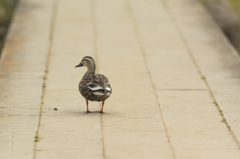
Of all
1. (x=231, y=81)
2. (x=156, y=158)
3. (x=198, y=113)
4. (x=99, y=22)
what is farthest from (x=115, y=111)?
(x=99, y=22)

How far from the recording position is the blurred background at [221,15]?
45.5ft

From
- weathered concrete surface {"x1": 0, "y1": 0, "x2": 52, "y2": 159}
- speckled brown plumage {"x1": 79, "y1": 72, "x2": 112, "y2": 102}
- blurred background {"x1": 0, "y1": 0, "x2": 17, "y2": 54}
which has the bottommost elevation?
blurred background {"x1": 0, "y1": 0, "x2": 17, "y2": 54}

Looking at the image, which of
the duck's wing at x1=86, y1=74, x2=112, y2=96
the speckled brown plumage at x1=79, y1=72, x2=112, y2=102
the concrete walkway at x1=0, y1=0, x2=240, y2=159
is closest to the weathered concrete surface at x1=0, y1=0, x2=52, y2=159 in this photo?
the concrete walkway at x1=0, y1=0, x2=240, y2=159

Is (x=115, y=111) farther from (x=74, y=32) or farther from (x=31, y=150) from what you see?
(x=74, y=32)

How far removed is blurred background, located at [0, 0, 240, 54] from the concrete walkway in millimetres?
469

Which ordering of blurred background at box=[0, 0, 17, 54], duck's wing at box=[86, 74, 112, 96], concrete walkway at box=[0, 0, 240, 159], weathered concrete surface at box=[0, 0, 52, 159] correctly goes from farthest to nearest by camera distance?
blurred background at box=[0, 0, 17, 54] → duck's wing at box=[86, 74, 112, 96] → weathered concrete surface at box=[0, 0, 52, 159] → concrete walkway at box=[0, 0, 240, 159]

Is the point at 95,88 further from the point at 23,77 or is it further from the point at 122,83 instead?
the point at 23,77

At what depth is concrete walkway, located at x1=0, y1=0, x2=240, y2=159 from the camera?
20.6ft

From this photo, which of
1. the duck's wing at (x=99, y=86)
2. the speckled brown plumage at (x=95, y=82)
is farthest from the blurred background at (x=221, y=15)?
the duck's wing at (x=99, y=86)

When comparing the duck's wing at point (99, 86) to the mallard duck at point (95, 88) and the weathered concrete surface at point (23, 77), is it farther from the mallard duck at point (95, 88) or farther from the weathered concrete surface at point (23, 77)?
the weathered concrete surface at point (23, 77)

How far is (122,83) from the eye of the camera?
8.96m

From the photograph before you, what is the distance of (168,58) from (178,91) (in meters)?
2.15

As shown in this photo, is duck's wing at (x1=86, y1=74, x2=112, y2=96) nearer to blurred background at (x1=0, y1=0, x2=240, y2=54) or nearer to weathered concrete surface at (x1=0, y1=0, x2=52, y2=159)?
weathered concrete surface at (x1=0, y1=0, x2=52, y2=159)

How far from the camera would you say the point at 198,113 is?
7445mm
